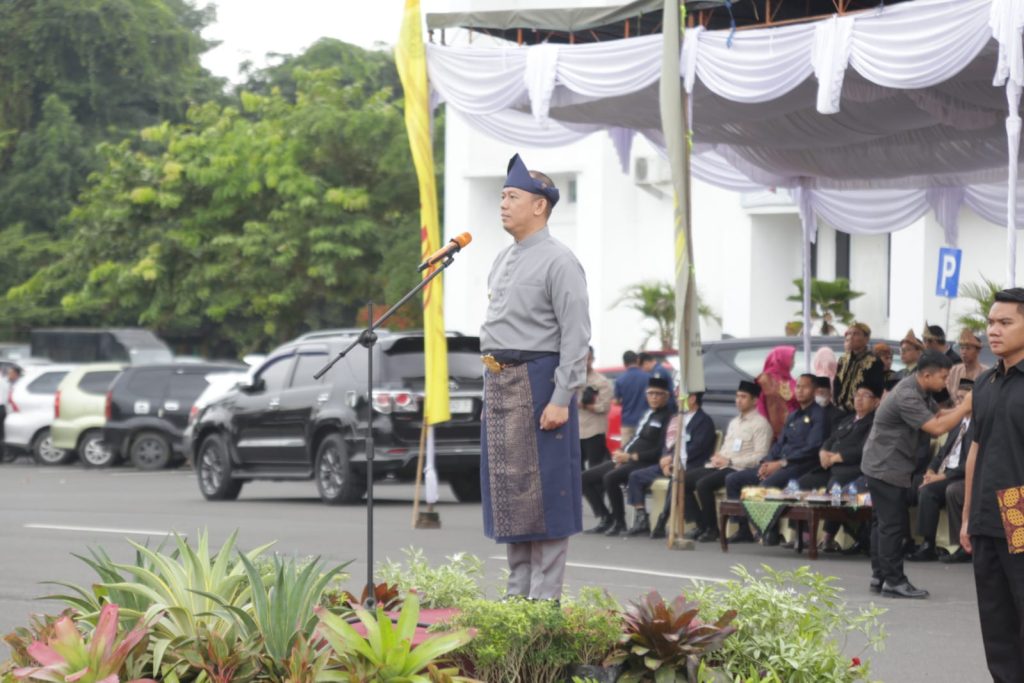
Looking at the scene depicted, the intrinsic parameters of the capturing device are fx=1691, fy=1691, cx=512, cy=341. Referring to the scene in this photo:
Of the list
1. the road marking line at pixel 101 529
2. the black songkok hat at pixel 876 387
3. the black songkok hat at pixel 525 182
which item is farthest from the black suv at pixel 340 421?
the black songkok hat at pixel 525 182

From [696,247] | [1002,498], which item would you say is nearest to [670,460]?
[1002,498]

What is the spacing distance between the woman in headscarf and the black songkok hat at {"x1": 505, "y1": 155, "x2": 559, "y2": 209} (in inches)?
368

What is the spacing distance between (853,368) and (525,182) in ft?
29.6

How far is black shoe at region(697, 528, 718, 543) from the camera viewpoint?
53.2ft

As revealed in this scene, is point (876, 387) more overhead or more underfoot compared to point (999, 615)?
more overhead

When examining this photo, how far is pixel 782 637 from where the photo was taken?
6.94m

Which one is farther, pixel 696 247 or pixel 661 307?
pixel 696 247

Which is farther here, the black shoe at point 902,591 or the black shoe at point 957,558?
the black shoe at point 957,558

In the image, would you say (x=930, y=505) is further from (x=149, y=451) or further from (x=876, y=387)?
(x=149, y=451)

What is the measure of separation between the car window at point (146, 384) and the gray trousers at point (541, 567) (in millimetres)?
21571

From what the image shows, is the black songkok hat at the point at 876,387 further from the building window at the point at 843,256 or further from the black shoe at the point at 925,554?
the building window at the point at 843,256

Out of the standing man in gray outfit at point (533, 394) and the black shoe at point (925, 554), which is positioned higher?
the standing man in gray outfit at point (533, 394)

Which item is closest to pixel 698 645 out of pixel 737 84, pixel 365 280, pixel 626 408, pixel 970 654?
pixel 970 654

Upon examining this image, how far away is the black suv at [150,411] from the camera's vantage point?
28.7 meters
